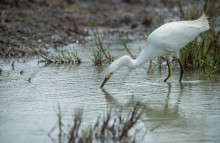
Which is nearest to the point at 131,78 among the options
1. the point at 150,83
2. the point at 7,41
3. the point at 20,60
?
the point at 150,83

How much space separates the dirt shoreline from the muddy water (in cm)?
200

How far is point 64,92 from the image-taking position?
851 cm

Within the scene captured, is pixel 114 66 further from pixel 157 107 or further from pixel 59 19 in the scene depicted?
pixel 59 19

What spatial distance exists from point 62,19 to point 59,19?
3.3 inches

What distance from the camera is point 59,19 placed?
15.2 metres

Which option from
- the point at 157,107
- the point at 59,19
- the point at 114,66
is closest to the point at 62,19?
the point at 59,19

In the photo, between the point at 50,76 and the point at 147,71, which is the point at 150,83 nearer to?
the point at 147,71

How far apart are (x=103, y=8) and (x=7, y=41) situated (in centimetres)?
564

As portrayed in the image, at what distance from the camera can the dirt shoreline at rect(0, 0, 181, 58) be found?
12797 millimetres

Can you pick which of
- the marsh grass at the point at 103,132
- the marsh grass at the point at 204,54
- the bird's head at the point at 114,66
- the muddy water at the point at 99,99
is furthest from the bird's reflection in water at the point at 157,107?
the marsh grass at the point at 204,54

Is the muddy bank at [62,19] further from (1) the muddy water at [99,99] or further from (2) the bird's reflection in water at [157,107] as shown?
(2) the bird's reflection in water at [157,107]

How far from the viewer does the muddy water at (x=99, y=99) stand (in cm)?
651

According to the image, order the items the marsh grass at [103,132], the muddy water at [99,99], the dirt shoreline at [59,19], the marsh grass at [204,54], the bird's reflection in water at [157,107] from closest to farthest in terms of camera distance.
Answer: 1. the marsh grass at [103,132]
2. the muddy water at [99,99]
3. the bird's reflection in water at [157,107]
4. the marsh grass at [204,54]
5. the dirt shoreline at [59,19]

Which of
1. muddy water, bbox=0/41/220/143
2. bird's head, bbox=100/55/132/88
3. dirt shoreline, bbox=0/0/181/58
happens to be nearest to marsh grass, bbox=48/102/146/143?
muddy water, bbox=0/41/220/143
